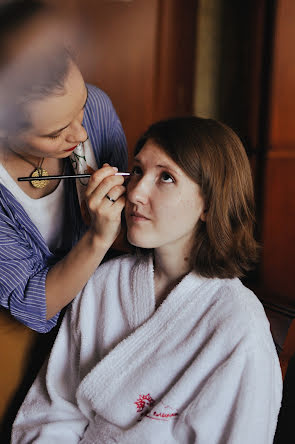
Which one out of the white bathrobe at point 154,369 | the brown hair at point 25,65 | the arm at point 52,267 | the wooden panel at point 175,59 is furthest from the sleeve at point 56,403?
the wooden panel at point 175,59

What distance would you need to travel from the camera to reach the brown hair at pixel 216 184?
38.9 inches

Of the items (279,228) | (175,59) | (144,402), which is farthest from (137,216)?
(175,59)

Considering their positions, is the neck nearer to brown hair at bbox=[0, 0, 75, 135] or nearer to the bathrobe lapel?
the bathrobe lapel

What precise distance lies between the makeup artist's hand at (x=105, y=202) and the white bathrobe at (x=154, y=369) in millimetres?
191

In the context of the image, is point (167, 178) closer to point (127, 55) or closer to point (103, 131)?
→ point (103, 131)

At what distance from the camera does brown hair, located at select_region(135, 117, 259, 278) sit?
987 millimetres

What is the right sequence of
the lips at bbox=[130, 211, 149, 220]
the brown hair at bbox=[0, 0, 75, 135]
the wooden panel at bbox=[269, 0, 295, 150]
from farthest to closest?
1. the wooden panel at bbox=[269, 0, 295, 150]
2. the lips at bbox=[130, 211, 149, 220]
3. the brown hair at bbox=[0, 0, 75, 135]

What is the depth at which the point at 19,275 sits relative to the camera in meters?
1.02

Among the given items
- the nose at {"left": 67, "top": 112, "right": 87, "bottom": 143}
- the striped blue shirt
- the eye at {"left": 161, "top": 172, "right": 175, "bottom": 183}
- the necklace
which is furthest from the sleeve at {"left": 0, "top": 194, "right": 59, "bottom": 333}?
the eye at {"left": 161, "top": 172, "right": 175, "bottom": 183}

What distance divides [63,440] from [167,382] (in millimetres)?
282

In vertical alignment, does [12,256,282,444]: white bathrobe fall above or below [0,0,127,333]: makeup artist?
below

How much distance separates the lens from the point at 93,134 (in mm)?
1218

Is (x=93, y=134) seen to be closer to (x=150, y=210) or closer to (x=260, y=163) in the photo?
(x=150, y=210)

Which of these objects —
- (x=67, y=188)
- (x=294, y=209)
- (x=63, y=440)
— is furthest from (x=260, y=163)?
(x=63, y=440)
